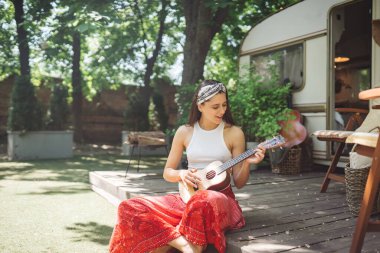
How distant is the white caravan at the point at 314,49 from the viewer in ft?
18.3

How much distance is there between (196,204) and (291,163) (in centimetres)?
356

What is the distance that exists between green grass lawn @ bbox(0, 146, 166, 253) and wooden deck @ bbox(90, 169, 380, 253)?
1.17 ft

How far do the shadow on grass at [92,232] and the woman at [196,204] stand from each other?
727mm

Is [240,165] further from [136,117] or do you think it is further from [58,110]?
[136,117]

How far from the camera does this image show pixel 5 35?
12289 mm

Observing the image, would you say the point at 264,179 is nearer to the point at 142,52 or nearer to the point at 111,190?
the point at 111,190

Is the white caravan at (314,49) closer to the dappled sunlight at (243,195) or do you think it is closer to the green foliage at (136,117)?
the dappled sunlight at (243,195)

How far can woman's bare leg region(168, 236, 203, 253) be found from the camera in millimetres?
2314

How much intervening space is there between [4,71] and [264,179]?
12.1m

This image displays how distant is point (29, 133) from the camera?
980cm

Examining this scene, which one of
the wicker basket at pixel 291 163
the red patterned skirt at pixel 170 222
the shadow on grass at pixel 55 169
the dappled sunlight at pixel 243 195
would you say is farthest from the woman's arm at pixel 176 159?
the shadow on grass at pixel 55 169

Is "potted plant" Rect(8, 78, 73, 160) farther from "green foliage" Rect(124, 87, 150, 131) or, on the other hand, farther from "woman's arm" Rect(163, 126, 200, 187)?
"woman's arm" Rect(163, 126, 200, 187)

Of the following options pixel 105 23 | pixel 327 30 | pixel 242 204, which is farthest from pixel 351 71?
pixel 242 204

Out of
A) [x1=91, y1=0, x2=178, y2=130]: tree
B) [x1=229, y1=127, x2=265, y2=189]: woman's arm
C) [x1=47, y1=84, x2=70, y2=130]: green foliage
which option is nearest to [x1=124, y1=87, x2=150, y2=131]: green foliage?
[x1=91, y1=0, x2=178, y2=130]: tree
